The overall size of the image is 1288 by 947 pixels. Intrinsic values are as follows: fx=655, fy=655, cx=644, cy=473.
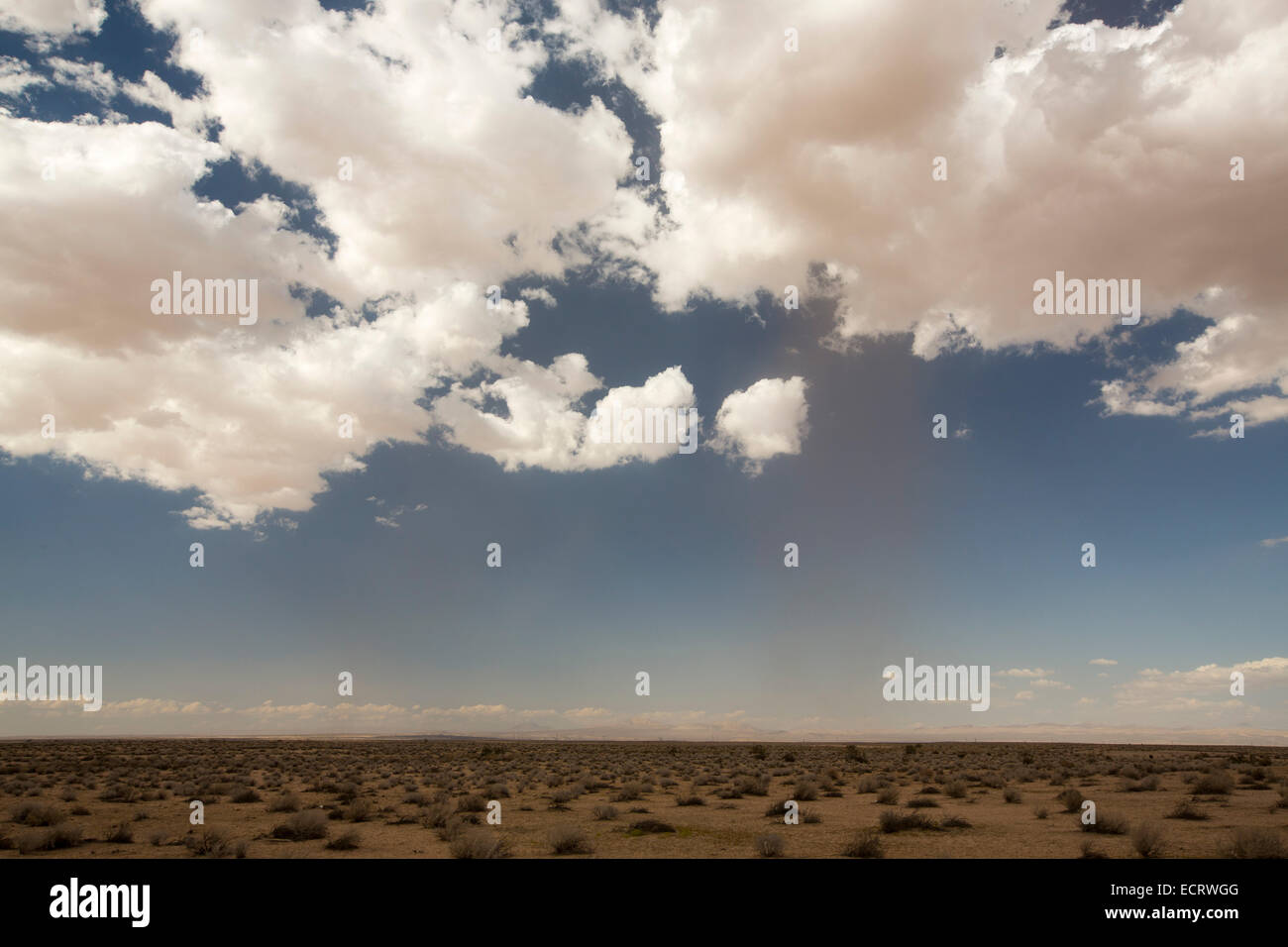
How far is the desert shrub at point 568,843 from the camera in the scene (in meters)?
16.7

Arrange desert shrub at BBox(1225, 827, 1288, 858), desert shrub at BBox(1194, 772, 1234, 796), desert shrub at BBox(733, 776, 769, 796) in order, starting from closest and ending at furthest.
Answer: desert shrub at BBox(1225, 827, 1288, 858), desert shrub at BBox(1194, 772, 1234, 796), desert shrub at BBox(733, 776, 769, 796)

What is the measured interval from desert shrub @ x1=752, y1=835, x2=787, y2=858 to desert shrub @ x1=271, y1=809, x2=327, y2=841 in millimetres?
12582

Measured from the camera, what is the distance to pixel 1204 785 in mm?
26844

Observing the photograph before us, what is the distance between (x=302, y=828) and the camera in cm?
1895

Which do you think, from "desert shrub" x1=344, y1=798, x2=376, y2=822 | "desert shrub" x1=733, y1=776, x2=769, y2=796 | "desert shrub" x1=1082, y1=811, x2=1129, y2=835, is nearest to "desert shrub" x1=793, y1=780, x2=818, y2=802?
"desert shrub" x1=733, y1=776, x2=769, y2=796

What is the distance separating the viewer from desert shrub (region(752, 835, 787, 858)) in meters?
15.8

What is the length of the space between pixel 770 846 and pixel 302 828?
13.4 m

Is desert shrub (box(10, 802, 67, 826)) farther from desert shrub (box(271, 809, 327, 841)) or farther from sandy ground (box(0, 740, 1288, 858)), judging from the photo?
desert shrub (box(271, 809, 327, 841))

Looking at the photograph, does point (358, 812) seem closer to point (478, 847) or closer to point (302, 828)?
point (302, 828)

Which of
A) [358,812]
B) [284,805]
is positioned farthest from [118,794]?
[358,812]

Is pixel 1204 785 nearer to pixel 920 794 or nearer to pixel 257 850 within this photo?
pixel 920 794
